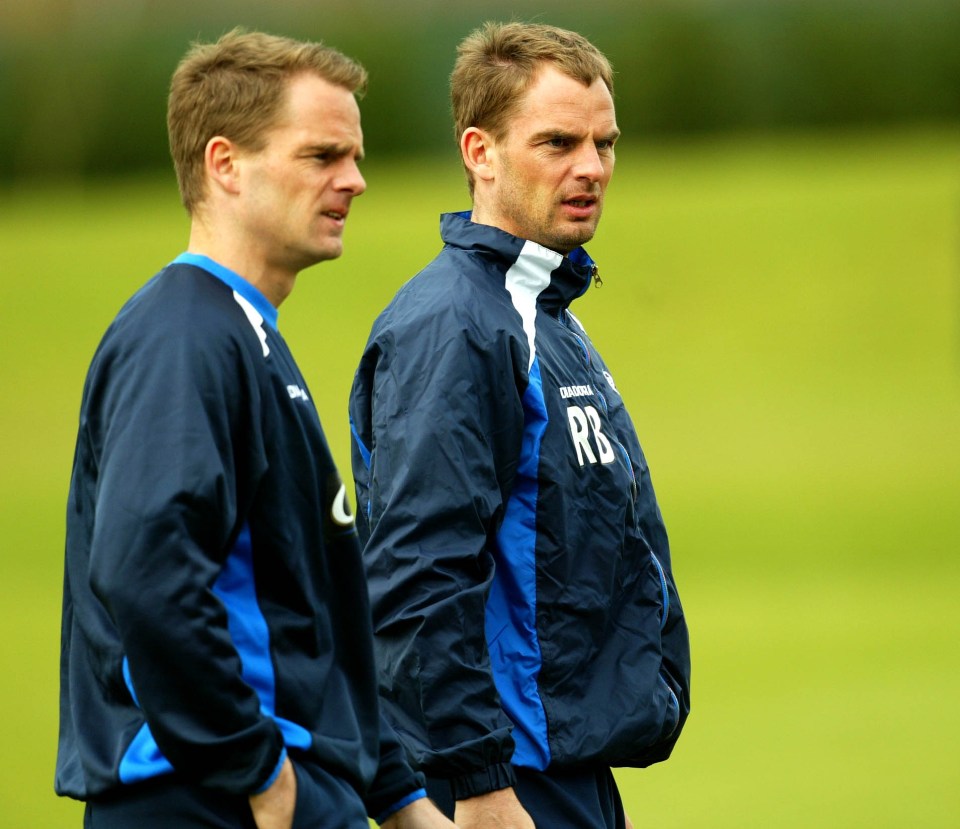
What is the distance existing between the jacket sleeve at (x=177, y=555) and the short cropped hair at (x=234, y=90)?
1.10 feet

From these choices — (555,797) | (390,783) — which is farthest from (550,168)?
(390,783)

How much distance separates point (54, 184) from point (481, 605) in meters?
28.8

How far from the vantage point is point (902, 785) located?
8297 millimetres

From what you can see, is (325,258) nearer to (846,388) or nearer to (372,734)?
(372,734)

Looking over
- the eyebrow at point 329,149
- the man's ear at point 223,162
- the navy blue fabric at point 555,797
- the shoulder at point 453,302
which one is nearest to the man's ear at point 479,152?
the shoulder at point 453,302

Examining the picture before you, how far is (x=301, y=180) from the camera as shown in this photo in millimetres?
2355

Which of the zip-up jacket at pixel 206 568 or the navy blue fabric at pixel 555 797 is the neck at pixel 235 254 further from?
the navy blue fabric at pixel 555 797

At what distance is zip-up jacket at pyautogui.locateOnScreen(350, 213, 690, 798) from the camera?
2.83 meters

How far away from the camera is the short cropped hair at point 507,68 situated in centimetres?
334

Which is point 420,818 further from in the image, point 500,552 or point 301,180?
point 301,180

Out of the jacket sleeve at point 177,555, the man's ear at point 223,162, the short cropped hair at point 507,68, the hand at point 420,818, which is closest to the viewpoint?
the jacket sleeve at point 177,555

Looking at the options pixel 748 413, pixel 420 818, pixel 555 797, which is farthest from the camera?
pixel 748 413

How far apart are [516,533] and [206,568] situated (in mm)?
965

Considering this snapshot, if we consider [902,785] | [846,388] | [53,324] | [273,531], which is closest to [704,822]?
[902,785]
